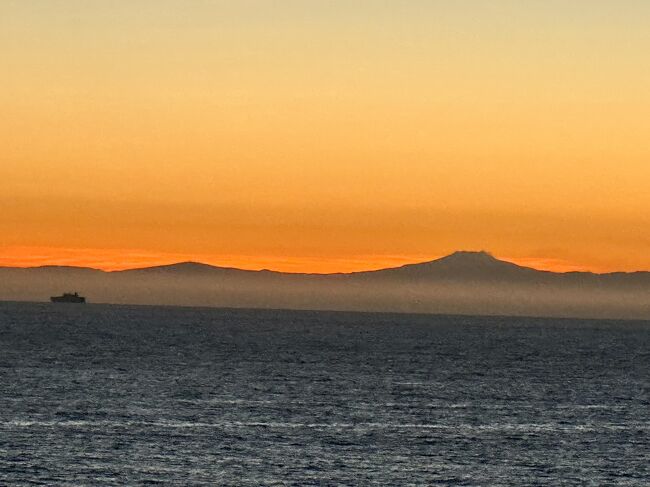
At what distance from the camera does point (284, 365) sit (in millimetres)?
184375

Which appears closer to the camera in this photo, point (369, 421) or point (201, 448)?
point (201, 448)

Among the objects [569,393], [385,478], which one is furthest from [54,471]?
[569,393]

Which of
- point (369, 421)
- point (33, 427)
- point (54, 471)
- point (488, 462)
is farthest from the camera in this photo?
point (369, 421)

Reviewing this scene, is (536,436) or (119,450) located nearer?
(119,450)

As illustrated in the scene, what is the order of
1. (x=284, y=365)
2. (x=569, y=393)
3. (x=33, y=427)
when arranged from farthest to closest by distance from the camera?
(x=284, y=365)
(x=569, y=393)
(x=33, y=427)

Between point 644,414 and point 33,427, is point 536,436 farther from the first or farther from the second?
point 33,427

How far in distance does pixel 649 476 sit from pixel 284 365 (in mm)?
111867

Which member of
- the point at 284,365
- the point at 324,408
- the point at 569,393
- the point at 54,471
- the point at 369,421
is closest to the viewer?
the point at 54,471

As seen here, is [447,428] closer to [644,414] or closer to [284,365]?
[644,414]

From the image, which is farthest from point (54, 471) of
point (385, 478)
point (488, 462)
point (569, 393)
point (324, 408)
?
point (569, 393)

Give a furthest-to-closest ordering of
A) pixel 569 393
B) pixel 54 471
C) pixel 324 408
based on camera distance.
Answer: pixel 569 393 → pixel 324 408 → pixel 54 471

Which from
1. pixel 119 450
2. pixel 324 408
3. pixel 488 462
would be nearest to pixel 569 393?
pixel 324 408

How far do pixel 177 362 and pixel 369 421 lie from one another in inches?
3584

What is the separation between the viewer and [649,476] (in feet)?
248
